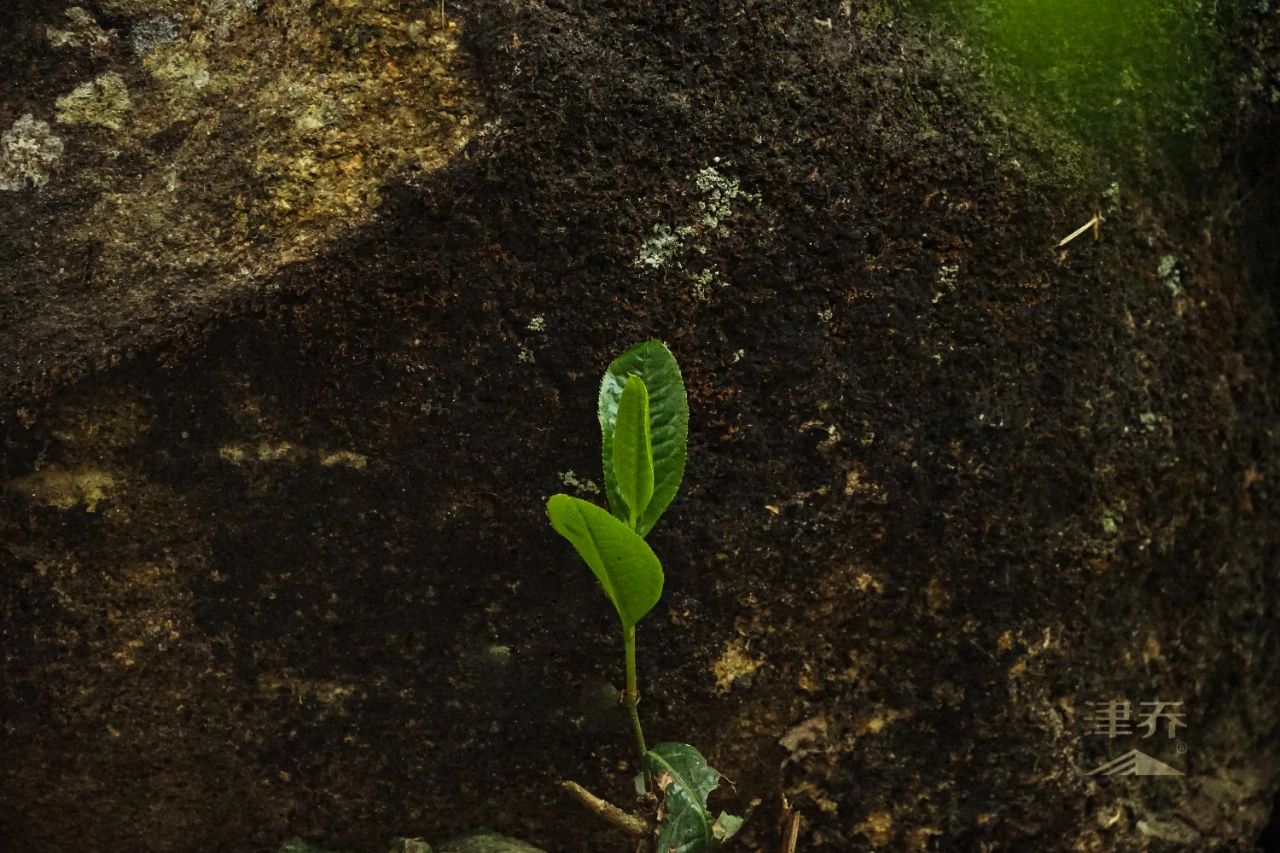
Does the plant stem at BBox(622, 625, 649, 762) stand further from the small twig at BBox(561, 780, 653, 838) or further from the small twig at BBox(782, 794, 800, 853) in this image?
the small twig at BBox(782, 794, 800, 853)

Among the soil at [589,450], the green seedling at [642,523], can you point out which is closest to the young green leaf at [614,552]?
the green seedling at [642,523]

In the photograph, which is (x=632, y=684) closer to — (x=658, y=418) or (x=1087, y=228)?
(x=658, y=418)

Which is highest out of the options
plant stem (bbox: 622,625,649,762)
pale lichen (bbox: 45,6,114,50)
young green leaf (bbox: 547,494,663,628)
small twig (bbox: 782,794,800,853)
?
pale lichen (bbox: 45,6,114,50)

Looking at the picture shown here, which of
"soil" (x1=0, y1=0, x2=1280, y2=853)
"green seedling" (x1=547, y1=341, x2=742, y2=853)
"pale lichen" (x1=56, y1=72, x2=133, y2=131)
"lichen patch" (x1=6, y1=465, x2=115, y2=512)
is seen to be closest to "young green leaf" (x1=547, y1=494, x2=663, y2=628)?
"green seedling" (x1=547, y1=341, x2=742, y2=853)

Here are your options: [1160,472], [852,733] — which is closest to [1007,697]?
[852,733]

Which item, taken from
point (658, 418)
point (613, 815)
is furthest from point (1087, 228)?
point (613, 815)

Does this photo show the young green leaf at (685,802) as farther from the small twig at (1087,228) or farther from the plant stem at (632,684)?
the small twig at (1087,228)
